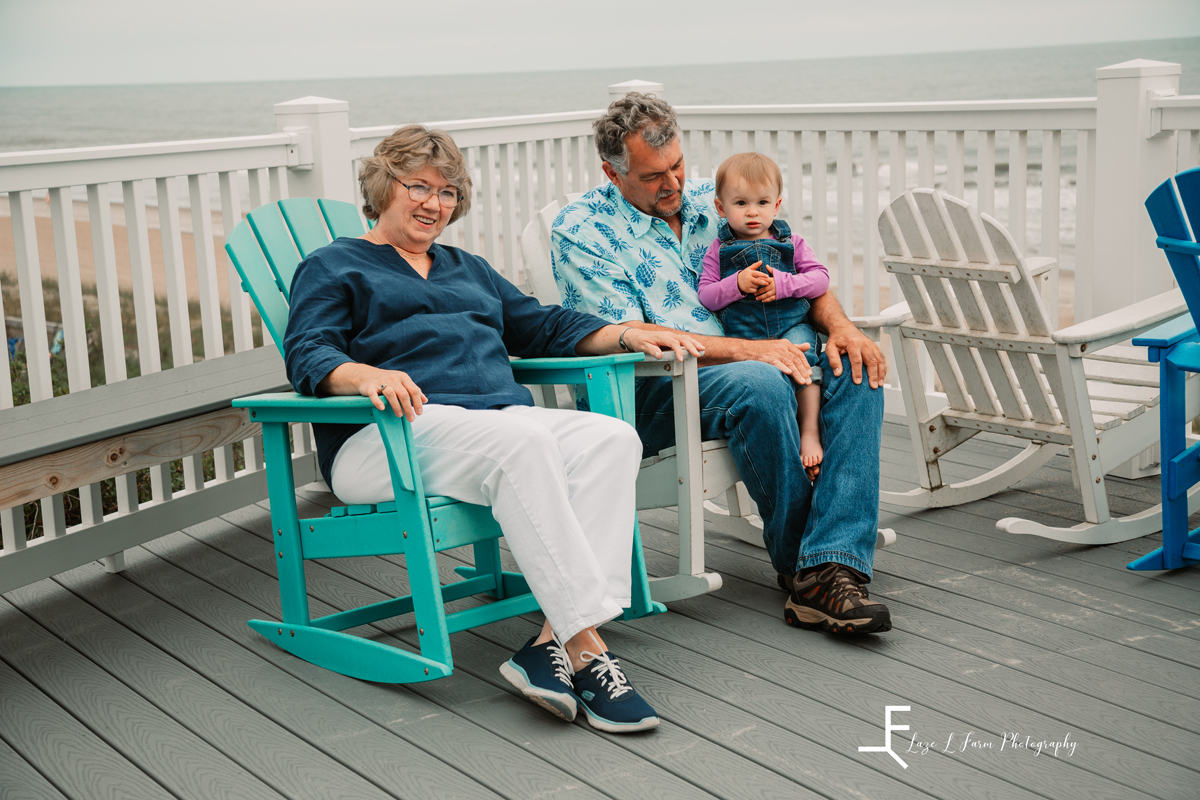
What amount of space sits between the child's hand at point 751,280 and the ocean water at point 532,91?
28.9 metres

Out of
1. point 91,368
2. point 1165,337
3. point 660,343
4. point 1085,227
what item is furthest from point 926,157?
point 91,368

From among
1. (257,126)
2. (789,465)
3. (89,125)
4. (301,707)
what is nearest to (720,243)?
(789,465)

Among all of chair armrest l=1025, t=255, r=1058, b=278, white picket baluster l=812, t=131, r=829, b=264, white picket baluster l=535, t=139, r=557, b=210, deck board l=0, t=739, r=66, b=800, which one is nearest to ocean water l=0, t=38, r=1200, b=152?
white picket baluster l=812, t=131, r=829, b=264

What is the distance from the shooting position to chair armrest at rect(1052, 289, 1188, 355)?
8.46 feet

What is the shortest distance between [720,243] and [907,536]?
97 centimetres

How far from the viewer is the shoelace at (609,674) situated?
1.99 metres

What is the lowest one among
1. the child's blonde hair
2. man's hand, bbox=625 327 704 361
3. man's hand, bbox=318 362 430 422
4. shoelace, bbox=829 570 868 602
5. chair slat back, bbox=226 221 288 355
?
shoelace, bbox=829 570 868 602

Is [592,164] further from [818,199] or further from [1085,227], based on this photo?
[1085,227]

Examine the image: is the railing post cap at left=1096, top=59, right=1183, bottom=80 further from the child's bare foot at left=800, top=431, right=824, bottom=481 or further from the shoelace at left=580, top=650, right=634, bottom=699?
the shoelace at left=580, top=650, right=634, bottom=699

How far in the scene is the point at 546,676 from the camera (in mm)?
2031

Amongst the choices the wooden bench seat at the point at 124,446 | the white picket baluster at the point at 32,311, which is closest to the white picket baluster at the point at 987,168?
the wooden bench seat at the point at 124,446

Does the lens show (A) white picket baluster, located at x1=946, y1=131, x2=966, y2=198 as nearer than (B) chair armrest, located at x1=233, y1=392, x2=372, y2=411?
No

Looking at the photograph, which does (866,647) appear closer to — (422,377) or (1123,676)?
(1123,676)

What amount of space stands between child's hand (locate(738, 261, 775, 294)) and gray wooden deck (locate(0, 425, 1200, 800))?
2.38ft
